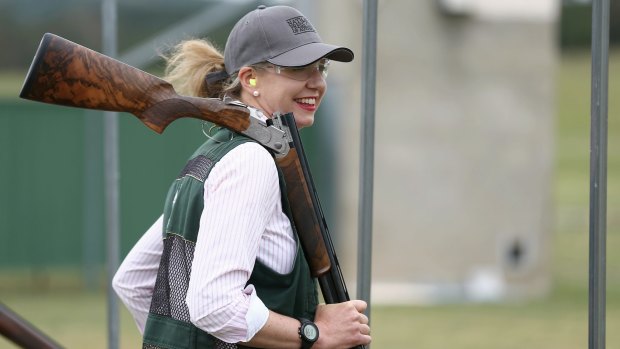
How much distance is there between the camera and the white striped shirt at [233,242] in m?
2.38

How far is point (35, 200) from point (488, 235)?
446 centimetres

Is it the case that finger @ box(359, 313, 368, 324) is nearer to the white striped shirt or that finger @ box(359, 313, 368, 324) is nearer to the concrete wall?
the white striped shirt

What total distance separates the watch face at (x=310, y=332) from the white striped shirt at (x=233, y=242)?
3.7 inches

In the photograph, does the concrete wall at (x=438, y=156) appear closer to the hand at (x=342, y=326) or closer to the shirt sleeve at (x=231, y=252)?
the hand at (x=342, y=326)

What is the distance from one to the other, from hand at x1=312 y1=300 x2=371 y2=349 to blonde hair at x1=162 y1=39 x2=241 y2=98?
0.58 metres

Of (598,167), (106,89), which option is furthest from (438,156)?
(106,89)

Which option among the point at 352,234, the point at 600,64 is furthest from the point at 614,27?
the point at 600,64

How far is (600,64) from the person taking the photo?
277cm

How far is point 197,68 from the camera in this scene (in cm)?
281

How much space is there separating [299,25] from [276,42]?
9 cm

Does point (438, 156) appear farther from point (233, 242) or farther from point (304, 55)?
point (233, 242)

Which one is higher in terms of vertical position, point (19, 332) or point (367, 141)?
point (367, 141)

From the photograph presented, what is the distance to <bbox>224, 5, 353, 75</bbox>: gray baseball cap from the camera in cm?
259

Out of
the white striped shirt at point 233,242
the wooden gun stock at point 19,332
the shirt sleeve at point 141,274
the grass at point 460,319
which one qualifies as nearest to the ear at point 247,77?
the white striped shirt at point 233,242
